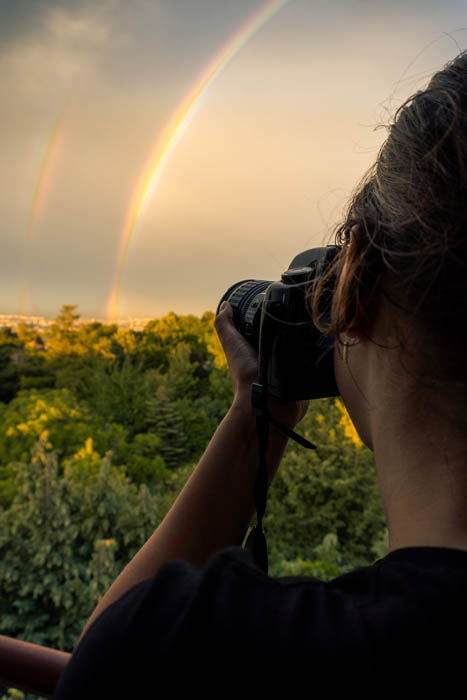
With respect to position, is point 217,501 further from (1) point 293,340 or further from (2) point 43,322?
(2) point 43,322

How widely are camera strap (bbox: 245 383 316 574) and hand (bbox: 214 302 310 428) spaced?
3cm

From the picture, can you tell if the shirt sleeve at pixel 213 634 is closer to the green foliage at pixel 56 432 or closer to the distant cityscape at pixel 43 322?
the green foliage at pixel 56 432

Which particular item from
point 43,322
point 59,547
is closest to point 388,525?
point 59,547

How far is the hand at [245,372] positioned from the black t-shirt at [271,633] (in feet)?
1.26

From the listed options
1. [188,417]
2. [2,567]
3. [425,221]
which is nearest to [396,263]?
[425,221]

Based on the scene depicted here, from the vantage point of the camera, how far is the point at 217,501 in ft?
2.07

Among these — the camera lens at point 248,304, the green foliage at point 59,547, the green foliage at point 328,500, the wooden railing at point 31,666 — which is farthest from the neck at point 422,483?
the green foliage at point 328,500

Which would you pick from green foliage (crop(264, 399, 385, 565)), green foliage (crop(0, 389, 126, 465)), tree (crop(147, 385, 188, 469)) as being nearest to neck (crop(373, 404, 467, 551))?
green foliage (crop(264, 399, 385, 565))

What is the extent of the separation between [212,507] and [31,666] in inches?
17.0

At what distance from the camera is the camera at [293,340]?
2.34ft

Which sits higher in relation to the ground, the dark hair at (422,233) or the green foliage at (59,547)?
the dark hair at (422,233)

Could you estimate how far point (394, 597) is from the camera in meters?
0.36

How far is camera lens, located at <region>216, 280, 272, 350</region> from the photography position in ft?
2.77

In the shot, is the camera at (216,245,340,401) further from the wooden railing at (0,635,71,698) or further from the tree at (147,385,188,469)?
the tree at (147,385,188,469)
